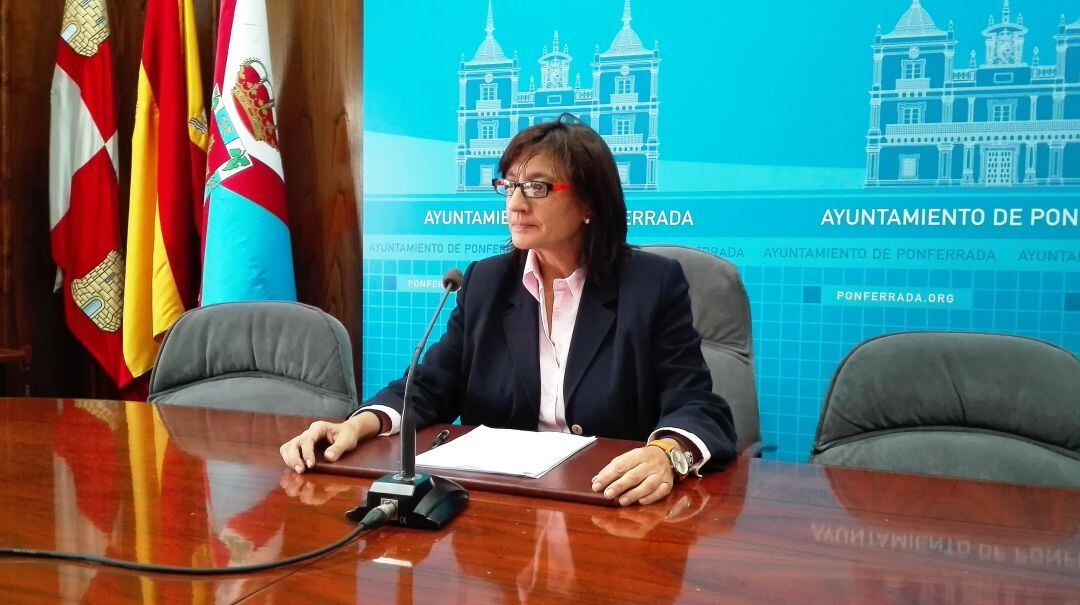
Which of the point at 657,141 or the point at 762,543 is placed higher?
the point at 657,141

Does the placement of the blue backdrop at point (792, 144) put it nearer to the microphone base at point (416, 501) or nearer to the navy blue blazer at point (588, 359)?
the navy blue blazer at point (588, 359)

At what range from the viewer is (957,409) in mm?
1546

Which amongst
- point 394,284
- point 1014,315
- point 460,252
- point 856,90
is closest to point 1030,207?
point 1014,315

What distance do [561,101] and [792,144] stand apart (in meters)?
0.85

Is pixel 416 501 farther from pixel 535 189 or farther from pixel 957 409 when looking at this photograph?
pixel 957 409

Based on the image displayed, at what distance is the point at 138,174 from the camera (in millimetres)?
3311

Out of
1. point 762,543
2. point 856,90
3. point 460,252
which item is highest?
point 856,90

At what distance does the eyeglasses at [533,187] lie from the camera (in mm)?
1771

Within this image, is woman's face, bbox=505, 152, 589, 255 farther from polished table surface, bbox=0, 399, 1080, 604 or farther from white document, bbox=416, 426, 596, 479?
polished table surface, bbox=0, 399, 1080, 604

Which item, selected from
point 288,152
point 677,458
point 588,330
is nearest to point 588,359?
point 588,330

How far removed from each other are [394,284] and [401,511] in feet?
7.66

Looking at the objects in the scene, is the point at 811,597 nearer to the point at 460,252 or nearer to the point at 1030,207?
the point at 1030,207

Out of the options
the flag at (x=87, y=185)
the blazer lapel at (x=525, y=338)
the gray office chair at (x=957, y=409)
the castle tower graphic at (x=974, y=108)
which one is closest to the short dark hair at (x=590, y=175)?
the blazer lapel at (x=525, y=338)

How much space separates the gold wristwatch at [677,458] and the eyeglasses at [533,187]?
26.3 inches
